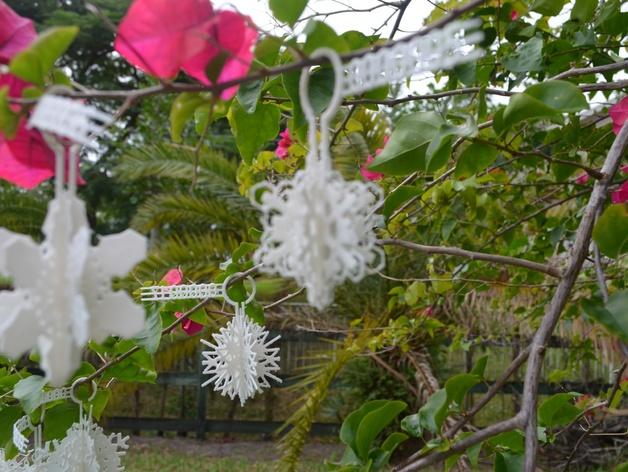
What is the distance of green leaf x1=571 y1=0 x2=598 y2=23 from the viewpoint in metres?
0.77

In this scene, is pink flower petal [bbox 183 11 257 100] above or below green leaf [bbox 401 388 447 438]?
above

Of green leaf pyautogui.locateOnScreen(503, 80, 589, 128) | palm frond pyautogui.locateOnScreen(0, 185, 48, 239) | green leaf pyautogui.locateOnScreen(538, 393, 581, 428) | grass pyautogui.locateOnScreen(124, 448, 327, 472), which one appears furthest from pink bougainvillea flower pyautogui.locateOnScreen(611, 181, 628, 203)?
palm frond pyautogui.locateOnScreen(0, 185, 48, 239)

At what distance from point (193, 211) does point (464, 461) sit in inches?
98.8

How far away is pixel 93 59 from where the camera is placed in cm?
648

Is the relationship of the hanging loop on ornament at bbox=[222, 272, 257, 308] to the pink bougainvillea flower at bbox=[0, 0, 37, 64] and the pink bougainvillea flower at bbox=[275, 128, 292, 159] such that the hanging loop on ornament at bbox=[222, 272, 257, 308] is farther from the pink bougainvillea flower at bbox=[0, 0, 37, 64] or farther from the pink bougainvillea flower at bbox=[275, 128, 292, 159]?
the pink bougainvillea flower at bbox=[275, 128, 292, 159]

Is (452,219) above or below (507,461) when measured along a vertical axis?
above

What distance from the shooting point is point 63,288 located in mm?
279

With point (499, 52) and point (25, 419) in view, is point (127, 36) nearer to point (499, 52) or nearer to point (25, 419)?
point (25, 419)

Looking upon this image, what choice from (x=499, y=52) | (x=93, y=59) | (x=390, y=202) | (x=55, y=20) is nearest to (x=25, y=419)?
(x=390, y=202)

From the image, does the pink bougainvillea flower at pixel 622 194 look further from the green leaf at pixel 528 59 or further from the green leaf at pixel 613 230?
the green leaf at pixel 613 230

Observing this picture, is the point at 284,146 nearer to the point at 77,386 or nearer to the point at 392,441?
the point at 77,386

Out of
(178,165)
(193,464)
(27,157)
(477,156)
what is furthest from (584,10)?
(178,165)

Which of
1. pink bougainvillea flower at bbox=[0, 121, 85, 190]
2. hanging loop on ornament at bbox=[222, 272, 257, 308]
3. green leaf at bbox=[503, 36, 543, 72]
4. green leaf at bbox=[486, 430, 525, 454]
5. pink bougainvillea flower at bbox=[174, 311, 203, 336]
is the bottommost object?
green leaf at bbox=[486, 430, 525, 454]

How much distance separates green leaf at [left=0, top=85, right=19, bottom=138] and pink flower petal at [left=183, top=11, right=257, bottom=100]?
83 mm
